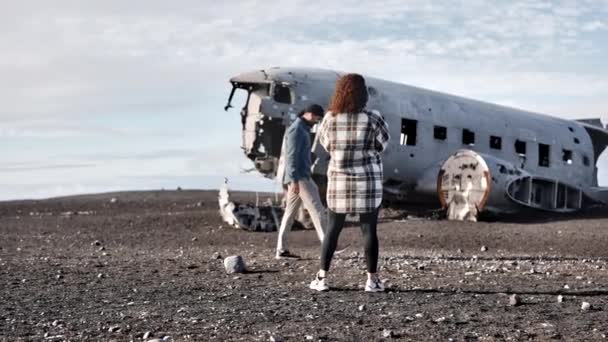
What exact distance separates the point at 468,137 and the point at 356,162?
646 inches

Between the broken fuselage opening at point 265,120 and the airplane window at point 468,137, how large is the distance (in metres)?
6.14

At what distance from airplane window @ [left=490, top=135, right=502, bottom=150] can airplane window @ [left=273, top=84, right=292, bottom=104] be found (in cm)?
738

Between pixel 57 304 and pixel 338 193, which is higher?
pixel 338 193

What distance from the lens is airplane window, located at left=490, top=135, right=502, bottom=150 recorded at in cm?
2533

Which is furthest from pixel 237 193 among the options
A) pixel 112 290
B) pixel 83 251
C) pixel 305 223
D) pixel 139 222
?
pixel 112 290

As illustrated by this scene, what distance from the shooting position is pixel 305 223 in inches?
824

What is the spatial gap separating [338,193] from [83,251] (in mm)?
8590

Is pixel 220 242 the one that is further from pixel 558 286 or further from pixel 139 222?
pixel 558 286

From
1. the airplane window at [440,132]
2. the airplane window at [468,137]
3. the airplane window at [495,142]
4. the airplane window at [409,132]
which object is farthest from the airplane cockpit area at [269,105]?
the airplane window at [495,142]

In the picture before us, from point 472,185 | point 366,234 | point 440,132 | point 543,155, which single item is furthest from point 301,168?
point 543,155

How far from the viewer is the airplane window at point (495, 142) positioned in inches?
997

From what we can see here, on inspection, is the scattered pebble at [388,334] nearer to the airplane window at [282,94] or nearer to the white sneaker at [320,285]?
the white sneaker at [320,285]

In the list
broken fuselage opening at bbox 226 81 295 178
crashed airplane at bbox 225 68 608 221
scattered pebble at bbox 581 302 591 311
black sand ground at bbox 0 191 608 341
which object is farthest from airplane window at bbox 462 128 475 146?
scattered pebble at bbox 581 302 591 311

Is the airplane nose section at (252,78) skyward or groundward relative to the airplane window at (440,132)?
skyward
